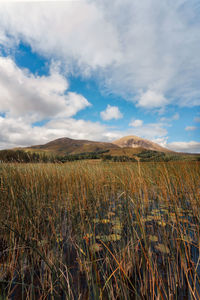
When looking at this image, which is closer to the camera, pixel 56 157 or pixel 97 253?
pixel 97 253

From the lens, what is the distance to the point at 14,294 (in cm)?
181

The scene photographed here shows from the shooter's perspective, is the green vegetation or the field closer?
the field

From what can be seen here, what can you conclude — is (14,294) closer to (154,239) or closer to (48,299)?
(48,299)

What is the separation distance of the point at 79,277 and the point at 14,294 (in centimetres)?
89

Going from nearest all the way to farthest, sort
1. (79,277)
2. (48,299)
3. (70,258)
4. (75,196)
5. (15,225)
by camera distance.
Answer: (48,299), (79,277), (70,258), (15,225), (75,196)

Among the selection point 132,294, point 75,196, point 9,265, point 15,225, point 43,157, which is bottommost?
point 132,294

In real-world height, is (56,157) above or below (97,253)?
above

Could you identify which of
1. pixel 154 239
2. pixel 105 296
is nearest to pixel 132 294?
pixel 105 296

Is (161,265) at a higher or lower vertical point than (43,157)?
lower

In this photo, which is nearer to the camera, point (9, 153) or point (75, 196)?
point (75, 196)

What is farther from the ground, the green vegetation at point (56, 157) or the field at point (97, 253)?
the green vegetation at point (56, 157)

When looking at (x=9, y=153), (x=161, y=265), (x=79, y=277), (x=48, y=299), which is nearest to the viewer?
(x=48, y=299)

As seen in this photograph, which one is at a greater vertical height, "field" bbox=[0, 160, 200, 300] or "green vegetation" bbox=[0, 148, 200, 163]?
"green vegetation" bbox=[0, 148, 200, 163]

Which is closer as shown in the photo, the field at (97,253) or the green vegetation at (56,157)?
the field at (97,253)
